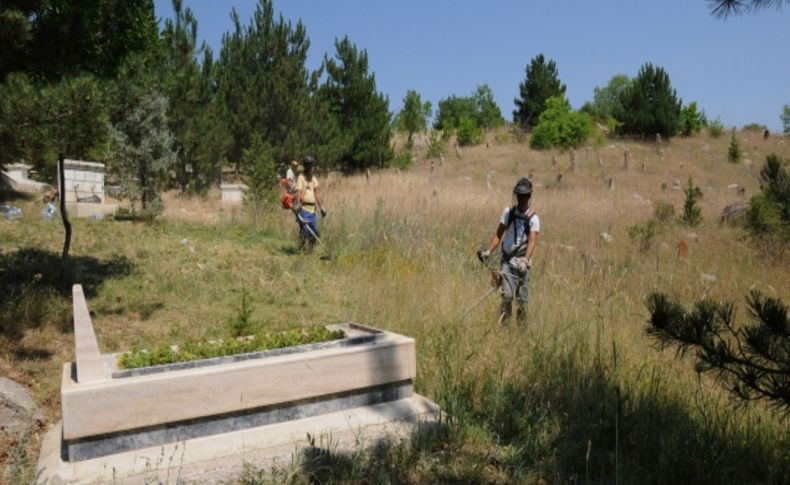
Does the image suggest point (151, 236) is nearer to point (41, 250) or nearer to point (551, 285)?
point (41, 250)

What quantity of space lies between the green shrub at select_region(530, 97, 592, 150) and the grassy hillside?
68.6 ft

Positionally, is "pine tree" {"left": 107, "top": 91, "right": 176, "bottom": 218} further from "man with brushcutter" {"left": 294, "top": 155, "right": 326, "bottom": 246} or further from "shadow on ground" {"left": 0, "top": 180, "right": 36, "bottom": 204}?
"man with brushcutter" {"left": 294, "top": 155, "right": 326, "bottom": 246}

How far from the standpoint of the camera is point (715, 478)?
333cm

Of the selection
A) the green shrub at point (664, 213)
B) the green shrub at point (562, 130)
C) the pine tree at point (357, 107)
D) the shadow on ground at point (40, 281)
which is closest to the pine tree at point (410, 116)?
the green shrub at point (562, 130)

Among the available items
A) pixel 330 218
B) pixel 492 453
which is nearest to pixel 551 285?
pixel 492 453

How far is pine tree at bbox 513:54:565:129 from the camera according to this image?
137ft

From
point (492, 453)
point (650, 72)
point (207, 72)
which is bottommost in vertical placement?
point (492, 453)

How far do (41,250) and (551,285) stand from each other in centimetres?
681

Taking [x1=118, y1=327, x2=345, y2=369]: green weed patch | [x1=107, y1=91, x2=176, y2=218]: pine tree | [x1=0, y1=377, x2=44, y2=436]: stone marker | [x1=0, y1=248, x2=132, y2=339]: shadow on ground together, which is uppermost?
[x1=107, y1=91, x2=176, y2=218]: pine tree

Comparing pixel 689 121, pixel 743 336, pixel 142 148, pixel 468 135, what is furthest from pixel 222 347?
pixel 689 121

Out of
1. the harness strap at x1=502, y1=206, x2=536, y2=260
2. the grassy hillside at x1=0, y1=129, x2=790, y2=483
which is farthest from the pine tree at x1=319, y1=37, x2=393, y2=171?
the harness strap at x1=502, y1=206, x2=536, y2=260

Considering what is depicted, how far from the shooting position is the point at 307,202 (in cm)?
1058

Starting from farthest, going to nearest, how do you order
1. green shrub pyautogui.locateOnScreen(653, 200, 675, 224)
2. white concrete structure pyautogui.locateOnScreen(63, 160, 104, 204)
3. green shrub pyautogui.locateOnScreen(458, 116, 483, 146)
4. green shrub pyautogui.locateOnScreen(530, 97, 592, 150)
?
green shrub pyautogui.locateOnScreen(458, 116, 483, 146) < green shrub pyautogui.locateOnScreen(530, 97, 592, 150) < green shrub pyautogui.locateOnScreen(653, 200, 675, 224) < white concrete structure pyautogui.locateOnScreen(63, 160, 104, 204)

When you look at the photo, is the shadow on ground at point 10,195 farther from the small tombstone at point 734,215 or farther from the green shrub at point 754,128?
the green shrub at point 754,128
